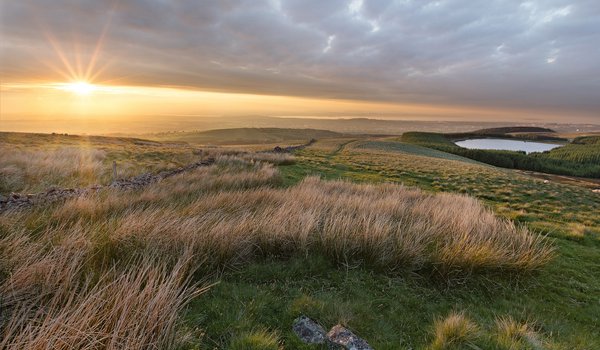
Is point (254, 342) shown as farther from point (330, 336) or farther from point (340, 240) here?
point (340, 240)

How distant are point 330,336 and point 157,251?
2.83 m

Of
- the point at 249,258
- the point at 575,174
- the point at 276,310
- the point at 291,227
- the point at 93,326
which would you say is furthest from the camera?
the point at 575,174

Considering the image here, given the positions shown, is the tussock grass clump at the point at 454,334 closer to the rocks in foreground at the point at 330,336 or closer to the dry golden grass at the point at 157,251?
the rocks in foreground at the point at 330,336

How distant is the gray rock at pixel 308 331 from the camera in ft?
11.2

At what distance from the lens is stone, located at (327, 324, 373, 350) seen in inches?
130

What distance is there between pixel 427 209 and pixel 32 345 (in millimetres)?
8821

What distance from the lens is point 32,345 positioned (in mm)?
2461

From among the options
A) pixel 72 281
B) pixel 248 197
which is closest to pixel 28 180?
pixel 248 197

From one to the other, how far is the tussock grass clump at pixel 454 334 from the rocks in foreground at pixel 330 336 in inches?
34.2

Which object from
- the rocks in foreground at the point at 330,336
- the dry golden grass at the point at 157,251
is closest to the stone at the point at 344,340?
the rocks in foreground at the point at 330,336

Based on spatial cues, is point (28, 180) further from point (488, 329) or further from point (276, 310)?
point (488, 329)

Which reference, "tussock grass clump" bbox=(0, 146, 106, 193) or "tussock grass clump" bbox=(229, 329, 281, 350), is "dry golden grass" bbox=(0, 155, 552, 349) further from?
"tussock grass clump" bbox=(0, 146, 106, 193)

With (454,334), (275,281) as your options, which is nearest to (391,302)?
(454,334)

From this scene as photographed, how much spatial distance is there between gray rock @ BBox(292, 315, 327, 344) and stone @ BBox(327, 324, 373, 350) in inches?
3.8
